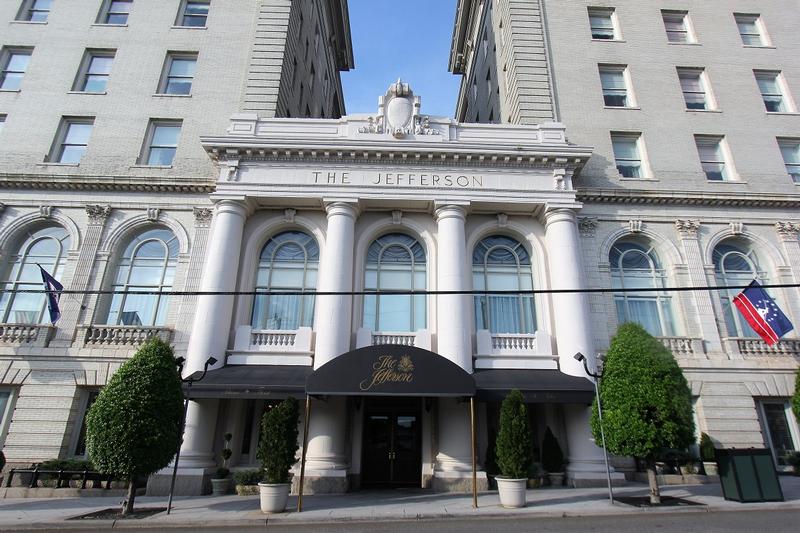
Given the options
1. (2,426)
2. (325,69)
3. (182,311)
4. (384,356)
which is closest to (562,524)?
(384,356)

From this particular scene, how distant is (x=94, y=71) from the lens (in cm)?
2384

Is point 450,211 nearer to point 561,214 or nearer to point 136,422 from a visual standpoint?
point 561,214

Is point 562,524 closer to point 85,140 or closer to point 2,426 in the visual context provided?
point 2,426

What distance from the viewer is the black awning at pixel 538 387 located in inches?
613

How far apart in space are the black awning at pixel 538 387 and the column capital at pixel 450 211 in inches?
268

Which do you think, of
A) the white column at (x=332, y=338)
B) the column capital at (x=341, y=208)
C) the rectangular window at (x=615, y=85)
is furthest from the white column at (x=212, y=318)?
the rectangular window at (x=615, y=85)

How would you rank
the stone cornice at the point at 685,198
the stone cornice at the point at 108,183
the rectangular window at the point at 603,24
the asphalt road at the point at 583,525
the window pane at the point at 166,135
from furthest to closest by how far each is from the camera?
the rectangular window at the point at 603,24, the window pane at the point at 166,135, the stone cornice at the point at 685,198, the stone cornice at the point at 108,183, the asphalt road at the point at 583,525

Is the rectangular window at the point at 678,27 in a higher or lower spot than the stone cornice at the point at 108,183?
higher

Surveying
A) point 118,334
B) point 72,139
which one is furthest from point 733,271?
point 72,139

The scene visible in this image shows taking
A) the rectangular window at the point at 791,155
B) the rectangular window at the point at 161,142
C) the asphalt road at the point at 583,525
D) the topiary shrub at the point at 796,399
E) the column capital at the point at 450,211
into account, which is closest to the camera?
the asphalt road at the point at 583,525

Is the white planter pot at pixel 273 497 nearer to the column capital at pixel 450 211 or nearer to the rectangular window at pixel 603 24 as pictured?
the column capital at pixel 450 211

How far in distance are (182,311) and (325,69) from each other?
87.7 feet

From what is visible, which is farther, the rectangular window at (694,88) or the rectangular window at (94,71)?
the rectangular window at (694,88)

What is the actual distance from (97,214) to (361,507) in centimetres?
1733
